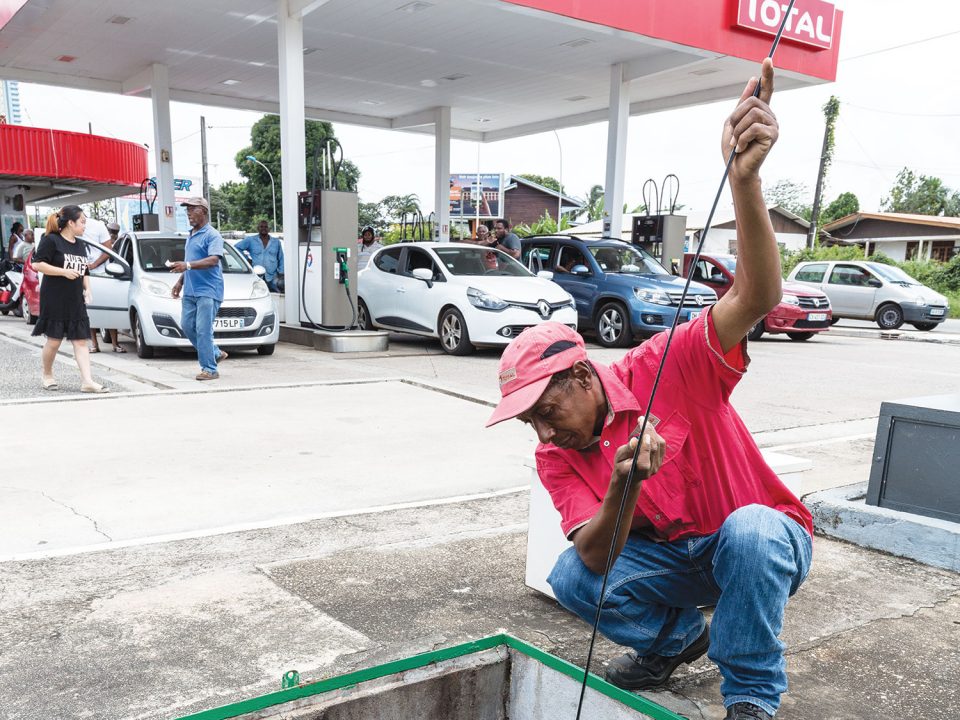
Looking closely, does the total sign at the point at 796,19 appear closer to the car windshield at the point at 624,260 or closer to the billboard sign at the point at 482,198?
the car windshield at the point at 624,260

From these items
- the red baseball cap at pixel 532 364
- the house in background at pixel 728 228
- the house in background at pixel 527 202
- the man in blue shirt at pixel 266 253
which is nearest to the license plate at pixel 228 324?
the man in blue shirt at pixel 266 253

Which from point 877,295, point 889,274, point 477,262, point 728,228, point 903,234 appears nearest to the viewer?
point 477,262

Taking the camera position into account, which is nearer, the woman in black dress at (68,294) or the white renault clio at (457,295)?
the woman in black dress at (68,294)

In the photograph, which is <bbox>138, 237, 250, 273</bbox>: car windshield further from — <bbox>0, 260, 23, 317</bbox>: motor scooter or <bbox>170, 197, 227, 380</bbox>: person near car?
<bbox>0, 260, 23, 317</bbox>: motor scooter

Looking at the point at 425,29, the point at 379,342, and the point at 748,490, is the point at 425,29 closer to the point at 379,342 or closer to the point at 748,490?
the point at 379,342

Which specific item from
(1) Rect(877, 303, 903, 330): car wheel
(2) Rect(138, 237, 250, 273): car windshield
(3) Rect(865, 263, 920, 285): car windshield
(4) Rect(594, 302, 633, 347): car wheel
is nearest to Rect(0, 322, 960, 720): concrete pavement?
(2) Rect(138, 237, 250, 273): car windshield

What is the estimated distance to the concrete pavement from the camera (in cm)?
245

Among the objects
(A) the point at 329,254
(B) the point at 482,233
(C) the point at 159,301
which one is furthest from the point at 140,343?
(B) the point at 482,233

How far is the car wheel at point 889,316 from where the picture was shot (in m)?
17.6

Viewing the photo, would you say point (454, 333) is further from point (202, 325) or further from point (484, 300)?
point (202, 325)

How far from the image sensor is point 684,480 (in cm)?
211

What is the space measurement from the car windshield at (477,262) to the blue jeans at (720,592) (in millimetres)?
8760

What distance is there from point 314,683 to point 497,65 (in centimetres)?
1494

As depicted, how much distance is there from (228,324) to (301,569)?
6770 mm
